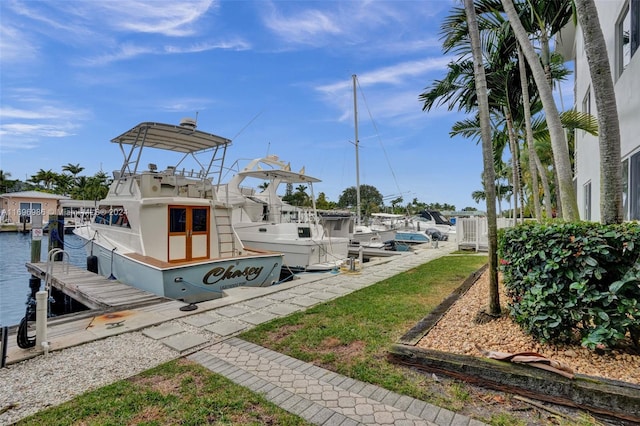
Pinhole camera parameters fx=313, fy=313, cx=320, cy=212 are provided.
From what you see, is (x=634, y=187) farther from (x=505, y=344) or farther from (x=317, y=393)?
(x=317, y=393)

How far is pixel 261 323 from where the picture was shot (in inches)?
209

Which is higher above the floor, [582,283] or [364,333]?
[582,283]

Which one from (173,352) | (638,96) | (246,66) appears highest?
(246,66)

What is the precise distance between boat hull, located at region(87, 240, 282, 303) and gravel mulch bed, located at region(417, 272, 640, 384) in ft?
16.9

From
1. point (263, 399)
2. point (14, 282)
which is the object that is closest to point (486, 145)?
point (263, 399)

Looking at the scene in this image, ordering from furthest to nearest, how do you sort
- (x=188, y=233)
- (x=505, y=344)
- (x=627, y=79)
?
(x=188, y=233) < (x=627, y=79) < (x=505, y=344)

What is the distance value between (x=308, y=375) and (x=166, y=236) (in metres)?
6.69

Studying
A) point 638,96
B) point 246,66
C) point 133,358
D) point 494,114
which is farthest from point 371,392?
point 246,66

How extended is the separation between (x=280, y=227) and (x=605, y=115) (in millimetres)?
10644

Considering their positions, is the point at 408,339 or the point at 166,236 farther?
the point at 166,236

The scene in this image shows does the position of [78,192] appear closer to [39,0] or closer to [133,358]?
[39,0]

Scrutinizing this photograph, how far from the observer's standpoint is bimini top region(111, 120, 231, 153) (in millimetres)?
8778

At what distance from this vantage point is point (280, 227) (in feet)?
41.8

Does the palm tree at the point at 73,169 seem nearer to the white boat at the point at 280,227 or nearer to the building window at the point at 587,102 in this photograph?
the white boat at the point at 280,227
